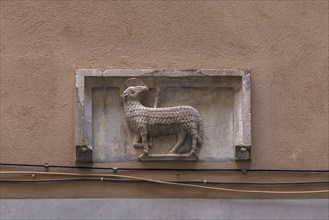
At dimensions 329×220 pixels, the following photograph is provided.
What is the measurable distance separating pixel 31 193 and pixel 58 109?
Answer: 60cm

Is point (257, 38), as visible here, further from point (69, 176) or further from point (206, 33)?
point (69, 176)

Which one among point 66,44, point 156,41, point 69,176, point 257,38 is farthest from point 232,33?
point 69,176

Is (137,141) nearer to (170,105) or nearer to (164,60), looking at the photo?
(170,105)

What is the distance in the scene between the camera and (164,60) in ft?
16.3

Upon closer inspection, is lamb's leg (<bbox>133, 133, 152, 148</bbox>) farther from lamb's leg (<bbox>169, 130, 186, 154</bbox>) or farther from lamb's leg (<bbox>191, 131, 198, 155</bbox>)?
lamb's leg (<bbox>191, 131, 198, 155</bbox>)

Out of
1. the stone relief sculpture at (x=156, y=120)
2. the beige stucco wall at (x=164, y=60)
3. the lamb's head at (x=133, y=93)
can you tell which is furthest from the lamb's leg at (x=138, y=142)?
the lamb's head at (x=133, y=93)

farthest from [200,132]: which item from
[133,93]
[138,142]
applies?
[133,93]

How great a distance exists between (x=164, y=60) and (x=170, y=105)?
1.04 ft

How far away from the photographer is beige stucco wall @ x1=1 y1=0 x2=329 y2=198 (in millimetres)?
4871

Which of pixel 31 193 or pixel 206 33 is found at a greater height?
pixel 206 33

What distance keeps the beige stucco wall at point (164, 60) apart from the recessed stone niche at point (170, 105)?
0.07 meters

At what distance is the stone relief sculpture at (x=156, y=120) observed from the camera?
4848mm

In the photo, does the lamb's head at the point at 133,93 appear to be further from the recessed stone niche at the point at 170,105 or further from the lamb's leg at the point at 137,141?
the lamb's leg at the point at 137,141

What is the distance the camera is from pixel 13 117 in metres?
4.88
